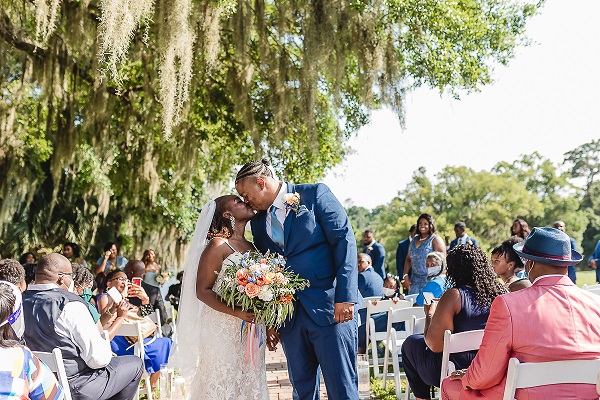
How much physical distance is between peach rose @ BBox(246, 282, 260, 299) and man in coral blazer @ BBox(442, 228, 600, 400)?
A: 1.21 meters

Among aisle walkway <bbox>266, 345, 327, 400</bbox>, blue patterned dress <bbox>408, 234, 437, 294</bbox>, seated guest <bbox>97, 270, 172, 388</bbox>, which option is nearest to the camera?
seated guest <bbox>97, 270, 172, 388</bbox>

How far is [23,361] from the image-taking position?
277 cm

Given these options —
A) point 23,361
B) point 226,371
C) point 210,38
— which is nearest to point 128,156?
point 210,38

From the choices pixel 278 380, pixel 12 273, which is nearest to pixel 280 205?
pixel 12 273

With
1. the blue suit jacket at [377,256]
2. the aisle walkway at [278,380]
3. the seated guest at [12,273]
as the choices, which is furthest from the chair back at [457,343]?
the blue suit jacket at [377,256]

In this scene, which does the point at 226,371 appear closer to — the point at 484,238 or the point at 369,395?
the point at 369,395

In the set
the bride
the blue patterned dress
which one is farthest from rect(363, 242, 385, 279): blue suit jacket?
the bride

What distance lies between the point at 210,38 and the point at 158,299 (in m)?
3.14

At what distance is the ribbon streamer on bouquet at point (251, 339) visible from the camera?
3.92m

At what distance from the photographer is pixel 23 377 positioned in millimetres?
2748

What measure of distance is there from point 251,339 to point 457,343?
3.77 feet

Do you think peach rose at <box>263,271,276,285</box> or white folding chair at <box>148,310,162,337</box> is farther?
white folding chair at <box>148,310,162,337</box>

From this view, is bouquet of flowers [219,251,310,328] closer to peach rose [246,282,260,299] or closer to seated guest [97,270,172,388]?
peach rose [246,282,260,299]

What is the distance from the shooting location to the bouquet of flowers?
11.8 feet
